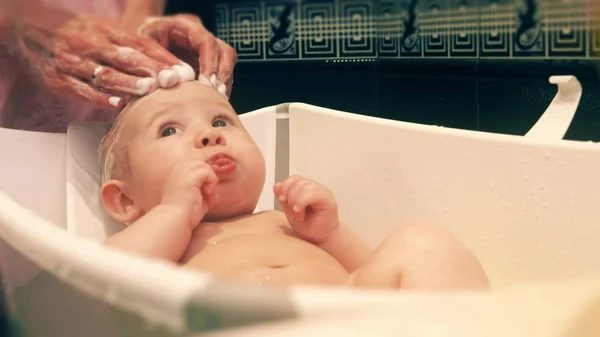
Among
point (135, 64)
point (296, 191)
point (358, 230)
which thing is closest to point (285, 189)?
point (296, 191)

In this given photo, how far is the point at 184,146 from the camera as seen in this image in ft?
3.52

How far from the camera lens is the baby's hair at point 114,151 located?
1.12 meters

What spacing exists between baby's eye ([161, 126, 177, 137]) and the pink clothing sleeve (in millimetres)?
285

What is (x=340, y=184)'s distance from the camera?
1313mm

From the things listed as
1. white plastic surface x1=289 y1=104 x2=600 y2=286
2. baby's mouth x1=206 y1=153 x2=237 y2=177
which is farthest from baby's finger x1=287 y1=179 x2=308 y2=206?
white plastic surface x1=289 y1=104 x2=600 y2=286

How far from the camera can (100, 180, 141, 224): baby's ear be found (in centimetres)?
112

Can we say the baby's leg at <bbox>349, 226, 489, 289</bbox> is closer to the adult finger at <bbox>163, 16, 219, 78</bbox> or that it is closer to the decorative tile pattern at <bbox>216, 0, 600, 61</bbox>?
Result: the adult finger at <bbox>163, 16, 219, 78</bbox>

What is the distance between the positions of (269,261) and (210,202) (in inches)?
6.0

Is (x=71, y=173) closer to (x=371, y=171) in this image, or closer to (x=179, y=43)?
(x=179, y=43)

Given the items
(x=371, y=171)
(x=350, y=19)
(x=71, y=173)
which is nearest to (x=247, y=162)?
(x=371, y=171)

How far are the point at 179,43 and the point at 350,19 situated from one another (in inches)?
24.3

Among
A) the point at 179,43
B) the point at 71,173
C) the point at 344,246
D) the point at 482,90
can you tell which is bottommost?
the point at 344,246

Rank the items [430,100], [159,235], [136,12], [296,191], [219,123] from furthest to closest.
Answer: [430,100]
[136,12]
[219,123]
[296,191]
[159,235]

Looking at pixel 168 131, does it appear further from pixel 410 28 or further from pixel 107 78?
pixel 410 28
